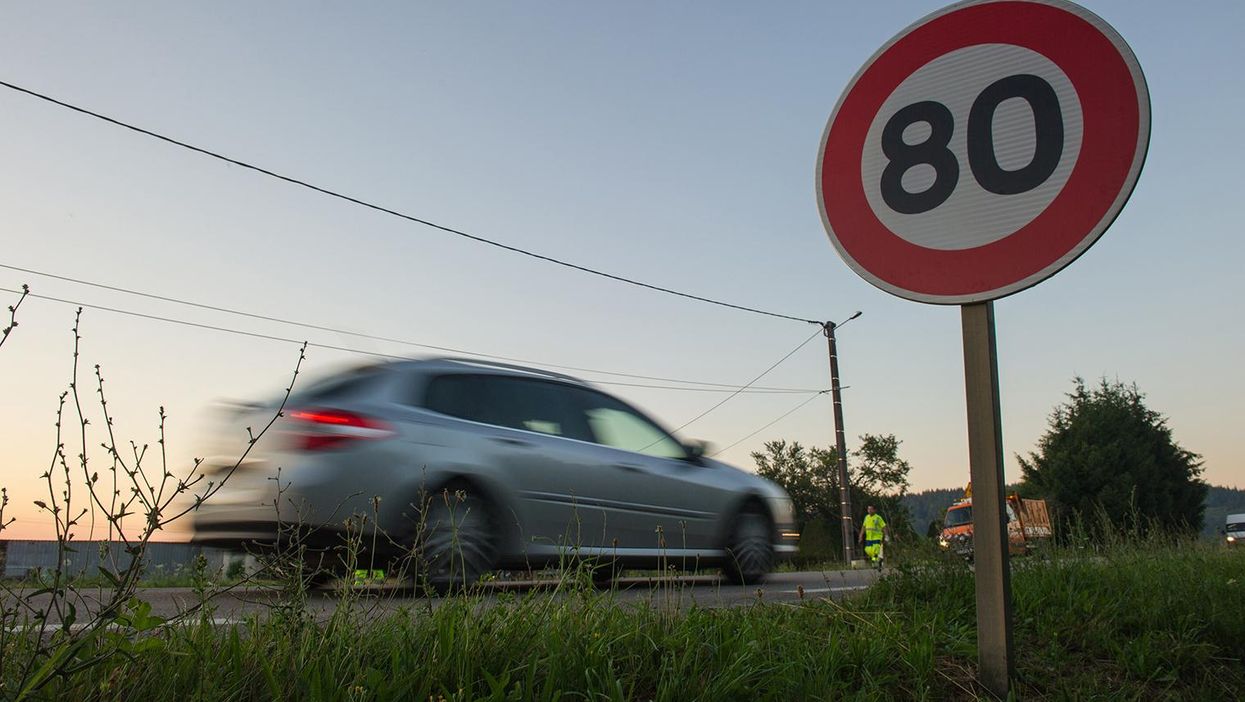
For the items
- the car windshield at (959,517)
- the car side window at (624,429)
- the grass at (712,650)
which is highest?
the car side window at (624,429)

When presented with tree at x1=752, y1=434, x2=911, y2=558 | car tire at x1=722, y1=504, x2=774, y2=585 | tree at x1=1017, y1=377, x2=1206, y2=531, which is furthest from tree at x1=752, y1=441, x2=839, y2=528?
car tire at x1=722, y1=504, x2=774, y2=585

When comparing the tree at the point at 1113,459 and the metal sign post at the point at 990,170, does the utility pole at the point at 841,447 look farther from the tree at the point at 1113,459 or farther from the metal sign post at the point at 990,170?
the metal sign post at the point at 990,170

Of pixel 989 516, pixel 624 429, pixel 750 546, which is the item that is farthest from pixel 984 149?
pixel 750 546

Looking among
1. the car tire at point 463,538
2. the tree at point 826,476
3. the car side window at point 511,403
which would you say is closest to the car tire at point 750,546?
the car side window at point 511,403

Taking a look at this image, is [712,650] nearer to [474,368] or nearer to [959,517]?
[474,368]

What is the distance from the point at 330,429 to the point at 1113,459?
1675 inches

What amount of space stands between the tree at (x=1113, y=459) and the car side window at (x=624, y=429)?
37.3 meters

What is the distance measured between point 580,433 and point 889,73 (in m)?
4.28

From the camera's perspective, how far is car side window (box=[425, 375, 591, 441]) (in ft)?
19.9

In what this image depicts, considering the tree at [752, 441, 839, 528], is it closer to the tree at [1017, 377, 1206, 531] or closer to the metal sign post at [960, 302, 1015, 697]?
the tree at [1017, 377, 1206, 531]

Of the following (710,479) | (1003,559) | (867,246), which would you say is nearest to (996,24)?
(867,246)

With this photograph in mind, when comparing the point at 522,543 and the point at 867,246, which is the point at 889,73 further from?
the point at 522,543

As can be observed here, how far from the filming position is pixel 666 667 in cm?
238

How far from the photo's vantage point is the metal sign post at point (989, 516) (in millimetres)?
2621
